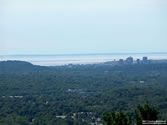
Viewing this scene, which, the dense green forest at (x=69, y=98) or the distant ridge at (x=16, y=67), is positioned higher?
the distant ridge at (x=16, y=67)

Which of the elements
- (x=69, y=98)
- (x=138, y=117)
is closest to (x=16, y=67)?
(x=69, y=98)

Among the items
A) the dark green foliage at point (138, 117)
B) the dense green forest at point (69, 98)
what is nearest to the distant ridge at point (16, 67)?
the dense green forest at point (69, 98)

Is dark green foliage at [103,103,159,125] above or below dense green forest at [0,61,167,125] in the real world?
above

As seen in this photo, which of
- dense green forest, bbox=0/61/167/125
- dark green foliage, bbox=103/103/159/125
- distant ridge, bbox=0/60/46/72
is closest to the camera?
dark green foliage, bbox=103/103/159/125

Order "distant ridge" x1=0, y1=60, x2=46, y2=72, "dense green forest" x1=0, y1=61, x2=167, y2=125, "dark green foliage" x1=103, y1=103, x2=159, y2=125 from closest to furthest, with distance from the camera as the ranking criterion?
"dark green foliage" x1=103, y1=103, x2=159, y2=125, "dense green forest" x1=0, y1=61, x2=167, y2=125, "distant ridge" x1=0, y1=60, x2=46, y2=72

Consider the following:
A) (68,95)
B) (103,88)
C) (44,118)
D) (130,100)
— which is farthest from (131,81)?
(44,118)

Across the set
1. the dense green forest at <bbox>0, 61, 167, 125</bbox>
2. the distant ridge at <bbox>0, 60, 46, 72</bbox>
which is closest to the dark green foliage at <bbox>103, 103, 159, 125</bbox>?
the dense green forest at <bbox>0, 61, 167, 125</bbox>

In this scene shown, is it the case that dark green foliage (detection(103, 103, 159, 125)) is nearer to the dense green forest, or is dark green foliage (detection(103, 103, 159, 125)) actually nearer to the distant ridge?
the dense green forest

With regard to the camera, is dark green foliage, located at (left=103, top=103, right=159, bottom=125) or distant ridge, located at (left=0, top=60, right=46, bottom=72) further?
distant ridge, located at (left=0, top=60, right=46, bottom=72)

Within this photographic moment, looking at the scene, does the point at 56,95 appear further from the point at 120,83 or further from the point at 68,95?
the point at 120,83

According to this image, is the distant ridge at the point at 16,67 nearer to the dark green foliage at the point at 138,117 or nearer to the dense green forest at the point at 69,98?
the dense green forest at the point at 69,98

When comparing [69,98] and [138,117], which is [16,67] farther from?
[138,117]
